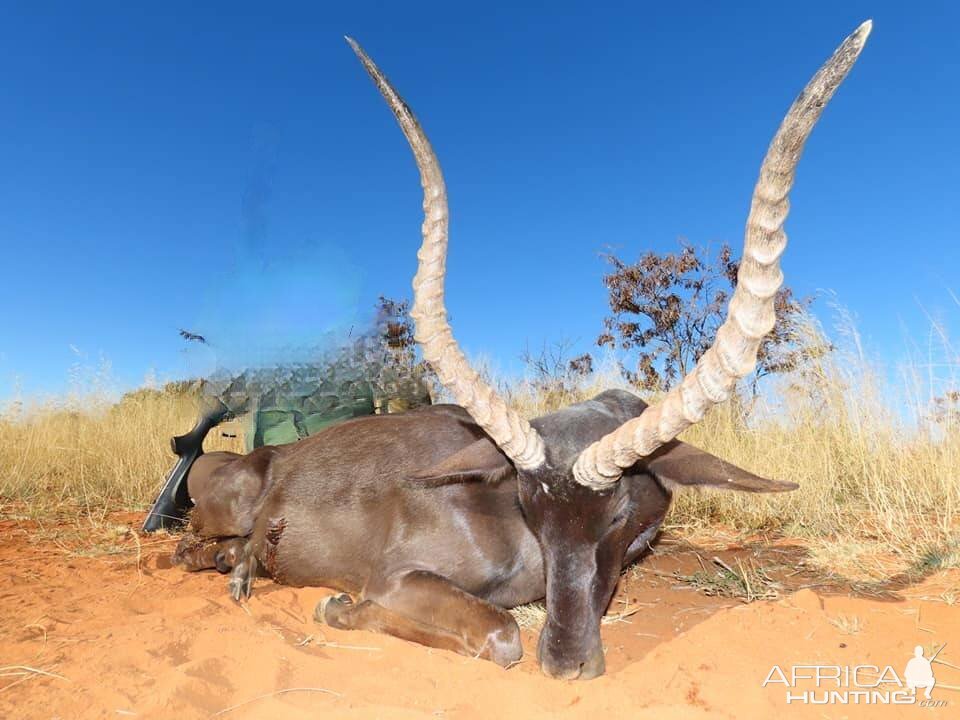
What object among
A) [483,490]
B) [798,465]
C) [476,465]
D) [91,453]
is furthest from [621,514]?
[91,453]

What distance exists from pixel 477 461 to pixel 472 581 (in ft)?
2.46

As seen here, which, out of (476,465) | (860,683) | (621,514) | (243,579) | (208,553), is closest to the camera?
(860,683)

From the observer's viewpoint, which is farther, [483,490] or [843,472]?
[843,472]

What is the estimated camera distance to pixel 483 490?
4297 millimetres

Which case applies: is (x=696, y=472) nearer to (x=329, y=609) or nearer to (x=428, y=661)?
(x=428, y=661)

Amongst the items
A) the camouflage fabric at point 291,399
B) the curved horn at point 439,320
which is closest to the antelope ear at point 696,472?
the curved horn at point 439,320

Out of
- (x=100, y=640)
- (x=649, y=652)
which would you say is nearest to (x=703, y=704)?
(x=649, y=652)

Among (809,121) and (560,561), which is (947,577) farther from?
(809,121)

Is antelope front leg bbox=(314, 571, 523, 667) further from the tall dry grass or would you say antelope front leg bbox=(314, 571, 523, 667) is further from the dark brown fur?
the tall dry grass

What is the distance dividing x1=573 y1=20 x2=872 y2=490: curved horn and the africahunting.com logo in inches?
45.2

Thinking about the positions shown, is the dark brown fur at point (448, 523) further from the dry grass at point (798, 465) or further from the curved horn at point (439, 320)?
the dry grass at point (798, 465)

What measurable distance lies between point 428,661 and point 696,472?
1.65m

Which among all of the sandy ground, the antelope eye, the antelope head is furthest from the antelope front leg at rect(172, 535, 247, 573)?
the antelope eye

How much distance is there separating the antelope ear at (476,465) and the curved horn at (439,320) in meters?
0.33
